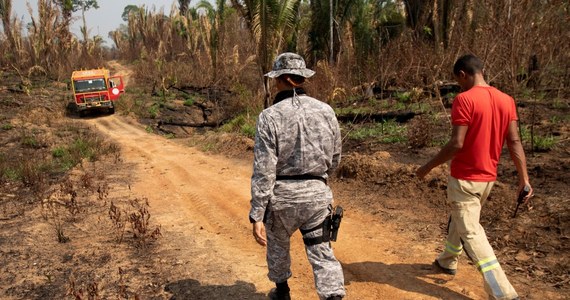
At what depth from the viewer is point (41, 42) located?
24.0m

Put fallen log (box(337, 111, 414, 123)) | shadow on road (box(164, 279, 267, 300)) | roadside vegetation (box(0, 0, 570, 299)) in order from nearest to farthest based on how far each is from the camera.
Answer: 1. shadow on road (box(164, 279, 267, 300))
2. roadside vegetation (box(0, 0, 570, 299))
3. fallen log (box(337, 111, 414, 123))

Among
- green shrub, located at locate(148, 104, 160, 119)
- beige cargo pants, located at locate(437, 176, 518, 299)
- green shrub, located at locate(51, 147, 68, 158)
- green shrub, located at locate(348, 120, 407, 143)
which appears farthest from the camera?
green shrub, located at locate(148, 104, 160, 119)

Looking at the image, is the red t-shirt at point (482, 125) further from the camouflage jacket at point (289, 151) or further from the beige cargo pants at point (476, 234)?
the camouflage jacket at point (289, 151)

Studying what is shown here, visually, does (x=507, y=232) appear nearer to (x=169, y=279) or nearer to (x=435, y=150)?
(x=435, y=150)

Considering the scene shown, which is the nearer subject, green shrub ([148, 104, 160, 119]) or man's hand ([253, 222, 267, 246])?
man's hand ([253, 222, 267, 246])

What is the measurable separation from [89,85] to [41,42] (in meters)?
7.59

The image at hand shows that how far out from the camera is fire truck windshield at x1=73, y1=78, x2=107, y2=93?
19.3 metres

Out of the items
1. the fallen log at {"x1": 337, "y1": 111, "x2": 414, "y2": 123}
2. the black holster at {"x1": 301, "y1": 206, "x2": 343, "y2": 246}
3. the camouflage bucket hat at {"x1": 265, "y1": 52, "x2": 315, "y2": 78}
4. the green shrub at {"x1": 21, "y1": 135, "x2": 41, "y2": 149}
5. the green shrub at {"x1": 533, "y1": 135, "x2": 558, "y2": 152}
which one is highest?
the camouflage bucket hat at {"x1": 265, "y1": 52, "x2": 315, "y2": 78}

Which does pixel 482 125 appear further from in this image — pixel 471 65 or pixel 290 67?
pixel 290 67

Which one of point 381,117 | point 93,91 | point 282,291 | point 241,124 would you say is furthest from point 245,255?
point 93,91

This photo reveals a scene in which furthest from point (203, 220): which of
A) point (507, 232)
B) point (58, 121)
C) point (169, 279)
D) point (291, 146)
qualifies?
point (58, 121)

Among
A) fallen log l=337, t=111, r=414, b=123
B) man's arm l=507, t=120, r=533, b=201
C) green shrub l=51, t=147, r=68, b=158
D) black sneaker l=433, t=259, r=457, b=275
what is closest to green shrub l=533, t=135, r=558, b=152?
fallen log l=337, t=111, r=414, b=123

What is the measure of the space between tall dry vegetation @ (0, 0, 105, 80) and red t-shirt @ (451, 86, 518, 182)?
83.1 ft

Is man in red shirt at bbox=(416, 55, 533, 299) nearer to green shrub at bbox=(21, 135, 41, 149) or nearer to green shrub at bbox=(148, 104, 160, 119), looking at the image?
green shrub at bbox=(21, 135, 41, 149)
